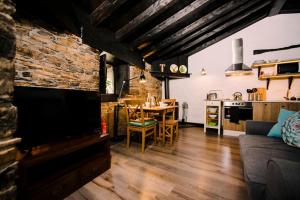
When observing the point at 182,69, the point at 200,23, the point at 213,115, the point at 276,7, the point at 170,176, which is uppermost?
the point at 276,7

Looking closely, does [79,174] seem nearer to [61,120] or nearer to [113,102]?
[61,120]

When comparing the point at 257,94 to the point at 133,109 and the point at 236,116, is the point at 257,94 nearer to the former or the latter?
Result: the point at 236,116

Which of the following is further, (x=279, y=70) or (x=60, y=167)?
(x=279, y=70)

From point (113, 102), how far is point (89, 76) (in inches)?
40.5

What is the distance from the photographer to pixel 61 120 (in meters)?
1.71

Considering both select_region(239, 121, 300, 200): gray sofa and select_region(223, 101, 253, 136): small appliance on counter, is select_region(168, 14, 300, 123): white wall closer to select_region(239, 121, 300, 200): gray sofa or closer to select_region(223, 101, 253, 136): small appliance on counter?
select_region(223, 101, 253, 136): small appliance on counter

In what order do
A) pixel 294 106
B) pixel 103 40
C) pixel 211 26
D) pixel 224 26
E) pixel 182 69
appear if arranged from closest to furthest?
pixel 103 40 → pixel 294 106 → pixel 211 26 → pixel 224 26 → pixel 182 69

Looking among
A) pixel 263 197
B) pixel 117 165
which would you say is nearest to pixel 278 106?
pixel 263 197

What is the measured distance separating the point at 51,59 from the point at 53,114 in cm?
103

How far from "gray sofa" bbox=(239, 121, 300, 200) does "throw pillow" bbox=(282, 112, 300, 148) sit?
63 mm

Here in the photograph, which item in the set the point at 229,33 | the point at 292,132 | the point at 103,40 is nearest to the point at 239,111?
the point at 292,132

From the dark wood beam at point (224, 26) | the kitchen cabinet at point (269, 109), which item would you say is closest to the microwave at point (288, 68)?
the kitchen cabinet at point (269, 109)

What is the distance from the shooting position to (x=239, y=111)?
3.99m

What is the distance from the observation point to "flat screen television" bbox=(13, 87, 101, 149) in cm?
140
